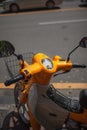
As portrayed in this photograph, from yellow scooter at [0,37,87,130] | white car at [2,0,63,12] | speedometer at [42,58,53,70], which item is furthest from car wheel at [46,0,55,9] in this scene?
speedometer at [42,58,53,70]

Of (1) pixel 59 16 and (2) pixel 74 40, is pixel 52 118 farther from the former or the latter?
(1) pixel 59 16

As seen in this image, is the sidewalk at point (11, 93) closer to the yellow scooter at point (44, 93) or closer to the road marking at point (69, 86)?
the road marking at point (69, 86)

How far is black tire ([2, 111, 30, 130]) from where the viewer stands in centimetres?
402

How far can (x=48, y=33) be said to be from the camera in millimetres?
9094

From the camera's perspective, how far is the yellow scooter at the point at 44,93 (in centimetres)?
263

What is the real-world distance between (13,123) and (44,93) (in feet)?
4.81

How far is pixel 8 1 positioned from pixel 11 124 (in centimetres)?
1050

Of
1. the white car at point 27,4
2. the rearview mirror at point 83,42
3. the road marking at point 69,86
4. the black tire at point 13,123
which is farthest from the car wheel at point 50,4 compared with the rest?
the rearview mirror at point 83,42

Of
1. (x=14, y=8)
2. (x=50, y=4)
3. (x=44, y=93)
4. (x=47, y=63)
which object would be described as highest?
(x=47, y=63)

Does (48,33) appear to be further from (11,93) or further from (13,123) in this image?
(13,123)

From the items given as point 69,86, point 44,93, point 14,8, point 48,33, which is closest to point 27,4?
point 14,8

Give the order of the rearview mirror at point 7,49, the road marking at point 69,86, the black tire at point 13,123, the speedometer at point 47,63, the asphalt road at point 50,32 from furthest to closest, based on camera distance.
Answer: the asphalt road at point 50,32, the road marking at point 69,86, the black tire at point 13,123, the rearview mirror at point 7,49, the speedometer at point 47,63

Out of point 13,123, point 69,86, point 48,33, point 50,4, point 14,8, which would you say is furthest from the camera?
point 14,8

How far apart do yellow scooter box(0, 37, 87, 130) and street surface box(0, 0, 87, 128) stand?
171cm
